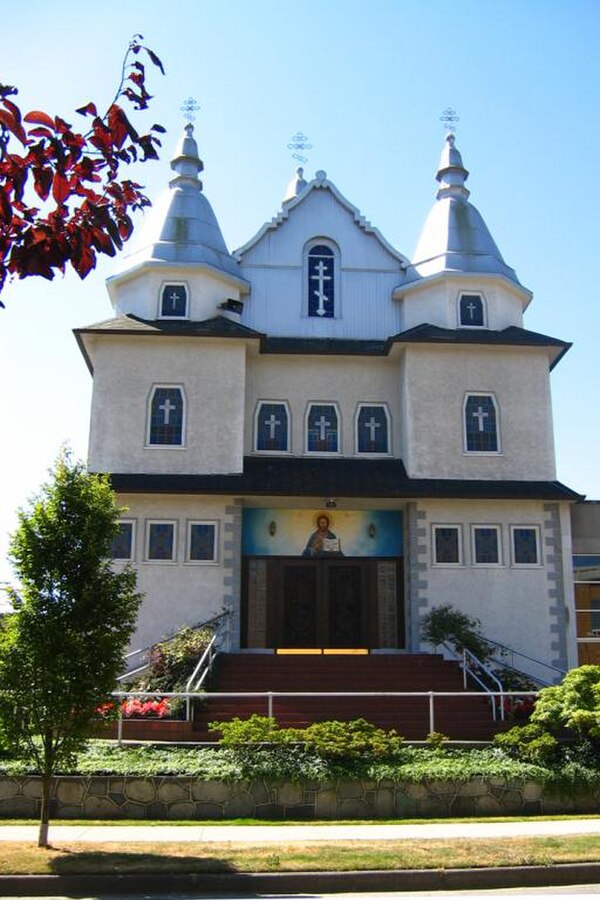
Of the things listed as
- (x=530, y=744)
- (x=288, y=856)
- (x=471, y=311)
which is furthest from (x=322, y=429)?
(x=288, y=856)

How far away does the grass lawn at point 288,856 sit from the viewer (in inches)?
401

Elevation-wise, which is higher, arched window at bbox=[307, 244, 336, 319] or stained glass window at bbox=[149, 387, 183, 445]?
arched window at bbox=[307, 244, 336, 319]

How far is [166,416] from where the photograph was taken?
24391 millimetres

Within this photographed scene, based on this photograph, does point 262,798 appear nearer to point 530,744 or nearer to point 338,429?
point 530,744

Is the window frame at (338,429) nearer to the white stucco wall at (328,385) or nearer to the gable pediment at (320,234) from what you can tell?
the white stucco wall at (328,385)

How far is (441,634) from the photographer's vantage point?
22141 millimetres

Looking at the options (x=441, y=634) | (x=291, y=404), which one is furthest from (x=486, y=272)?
(x=441, y=634)

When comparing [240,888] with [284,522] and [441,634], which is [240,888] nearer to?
[441,634]

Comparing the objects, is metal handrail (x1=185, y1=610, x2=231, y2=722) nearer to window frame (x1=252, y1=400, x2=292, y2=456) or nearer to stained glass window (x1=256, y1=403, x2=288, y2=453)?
window frame (x1=252, y1=400, x2=292, y2=456)

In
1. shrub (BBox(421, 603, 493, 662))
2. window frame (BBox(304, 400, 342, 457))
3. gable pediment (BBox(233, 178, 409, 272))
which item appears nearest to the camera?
shrub (BBox(421, 603, 493, 662))

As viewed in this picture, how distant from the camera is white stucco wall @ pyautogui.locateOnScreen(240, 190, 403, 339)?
27.2 m

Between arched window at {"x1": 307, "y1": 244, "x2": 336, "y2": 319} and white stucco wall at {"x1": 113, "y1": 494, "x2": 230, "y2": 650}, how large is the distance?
275 inches

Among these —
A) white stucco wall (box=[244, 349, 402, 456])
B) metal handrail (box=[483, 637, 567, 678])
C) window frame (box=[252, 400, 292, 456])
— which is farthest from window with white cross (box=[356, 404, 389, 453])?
metal handrail (box=[483, 637, 567, 678])

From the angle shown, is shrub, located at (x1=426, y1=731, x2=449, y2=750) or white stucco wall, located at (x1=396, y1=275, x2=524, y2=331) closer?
shrub, located at (x1=426, y1=731, x2=449, y2=750)
